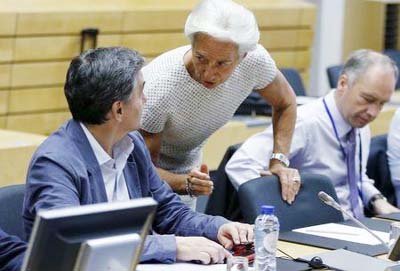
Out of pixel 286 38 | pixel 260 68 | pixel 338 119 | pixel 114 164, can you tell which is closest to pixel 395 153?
pixel 338 119

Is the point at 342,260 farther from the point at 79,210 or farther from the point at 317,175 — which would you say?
the point at 79,210

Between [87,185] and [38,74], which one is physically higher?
[87,185]

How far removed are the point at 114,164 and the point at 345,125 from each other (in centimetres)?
Answer: 170

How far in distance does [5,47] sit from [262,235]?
3.85 metres

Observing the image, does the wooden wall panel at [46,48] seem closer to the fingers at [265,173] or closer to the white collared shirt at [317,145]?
the white collared shirt at [317,145]

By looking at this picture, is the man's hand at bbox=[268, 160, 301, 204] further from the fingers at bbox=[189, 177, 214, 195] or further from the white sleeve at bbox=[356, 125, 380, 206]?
the white sleeve at bbox=[356, 125, 380, 206]

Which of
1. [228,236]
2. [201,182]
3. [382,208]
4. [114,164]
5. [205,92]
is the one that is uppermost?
[205,92]

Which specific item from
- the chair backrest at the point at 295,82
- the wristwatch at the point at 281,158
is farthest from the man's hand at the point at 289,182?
the chair backrest at the point at 295,82

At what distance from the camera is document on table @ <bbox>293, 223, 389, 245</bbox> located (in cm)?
384

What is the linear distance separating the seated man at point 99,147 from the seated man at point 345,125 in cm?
143

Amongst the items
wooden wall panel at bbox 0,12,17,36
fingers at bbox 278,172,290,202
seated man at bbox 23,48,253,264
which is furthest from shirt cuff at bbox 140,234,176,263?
wooden wall panel at bbox 0,12,17,36

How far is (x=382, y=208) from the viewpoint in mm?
4867

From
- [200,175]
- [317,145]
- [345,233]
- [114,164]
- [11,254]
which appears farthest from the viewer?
[317,145]

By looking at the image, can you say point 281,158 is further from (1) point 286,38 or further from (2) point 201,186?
(1) point 286,38
